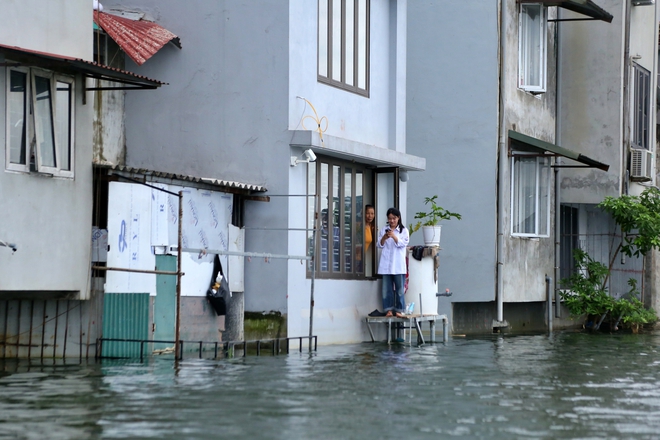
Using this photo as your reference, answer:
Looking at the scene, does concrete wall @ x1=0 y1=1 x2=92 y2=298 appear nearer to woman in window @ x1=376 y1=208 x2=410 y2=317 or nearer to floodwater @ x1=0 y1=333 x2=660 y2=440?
floodwater @ x1=0 y1=333 x2=660 y2=440

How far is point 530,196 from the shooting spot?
25.2 metres

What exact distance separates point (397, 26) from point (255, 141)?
14.9 feet

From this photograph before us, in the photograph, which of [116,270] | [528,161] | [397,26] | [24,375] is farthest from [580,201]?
[24,375]

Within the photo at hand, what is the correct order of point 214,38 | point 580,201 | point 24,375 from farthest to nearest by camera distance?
point 580,201
point 214,38
point 24,375

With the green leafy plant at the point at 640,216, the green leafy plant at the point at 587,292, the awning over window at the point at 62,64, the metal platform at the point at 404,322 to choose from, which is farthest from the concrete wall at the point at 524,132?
the awning over window at the point at 62,64

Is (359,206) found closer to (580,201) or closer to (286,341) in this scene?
(286,341)

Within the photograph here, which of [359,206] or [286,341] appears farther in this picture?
[359,206]

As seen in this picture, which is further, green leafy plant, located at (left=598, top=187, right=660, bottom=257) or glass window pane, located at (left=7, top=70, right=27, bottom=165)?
green leafy plant, located at (left=598, top=187, right=660, bottom=257)

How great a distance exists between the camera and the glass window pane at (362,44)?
1962 cm

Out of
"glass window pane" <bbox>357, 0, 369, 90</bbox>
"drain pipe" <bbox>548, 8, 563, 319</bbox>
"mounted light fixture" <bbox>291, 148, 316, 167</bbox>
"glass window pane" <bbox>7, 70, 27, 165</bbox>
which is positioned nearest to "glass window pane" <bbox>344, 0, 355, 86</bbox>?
"glass window pane" <bbox>357, 0, 369, 90</bbox>

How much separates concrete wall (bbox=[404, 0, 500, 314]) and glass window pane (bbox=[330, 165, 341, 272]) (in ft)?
13.6

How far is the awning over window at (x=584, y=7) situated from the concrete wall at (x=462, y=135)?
1.90 metres

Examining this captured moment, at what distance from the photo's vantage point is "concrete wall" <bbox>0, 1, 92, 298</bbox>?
1343cm

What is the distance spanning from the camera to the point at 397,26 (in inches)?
813
